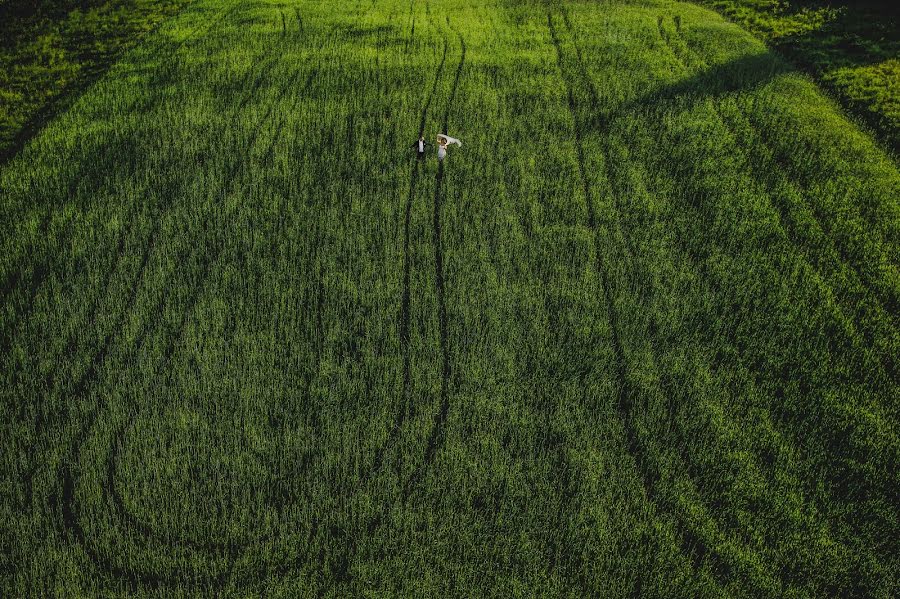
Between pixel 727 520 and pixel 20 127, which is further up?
pixel 20 127

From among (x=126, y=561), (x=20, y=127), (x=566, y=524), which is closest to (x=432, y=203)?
(x=566, y=524)

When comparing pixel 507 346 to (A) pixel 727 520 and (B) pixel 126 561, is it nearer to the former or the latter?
(A) pixel 727 520

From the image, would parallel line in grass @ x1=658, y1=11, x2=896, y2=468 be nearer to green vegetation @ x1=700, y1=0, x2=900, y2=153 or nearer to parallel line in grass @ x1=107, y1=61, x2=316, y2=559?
green vegetation @ x1=700, y1=0, x2=900, y2=153

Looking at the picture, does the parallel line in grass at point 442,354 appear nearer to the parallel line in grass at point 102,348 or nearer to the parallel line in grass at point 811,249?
the parallel line in grass at point 102,348

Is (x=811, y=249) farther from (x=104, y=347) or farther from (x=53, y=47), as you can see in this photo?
(x=53, y=47)

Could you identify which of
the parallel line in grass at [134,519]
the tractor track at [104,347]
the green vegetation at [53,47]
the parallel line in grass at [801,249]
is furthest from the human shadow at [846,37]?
the green vegetation at [53,47]

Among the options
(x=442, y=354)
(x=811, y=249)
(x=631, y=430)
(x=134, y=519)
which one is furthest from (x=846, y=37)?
(x=134, y=519)
